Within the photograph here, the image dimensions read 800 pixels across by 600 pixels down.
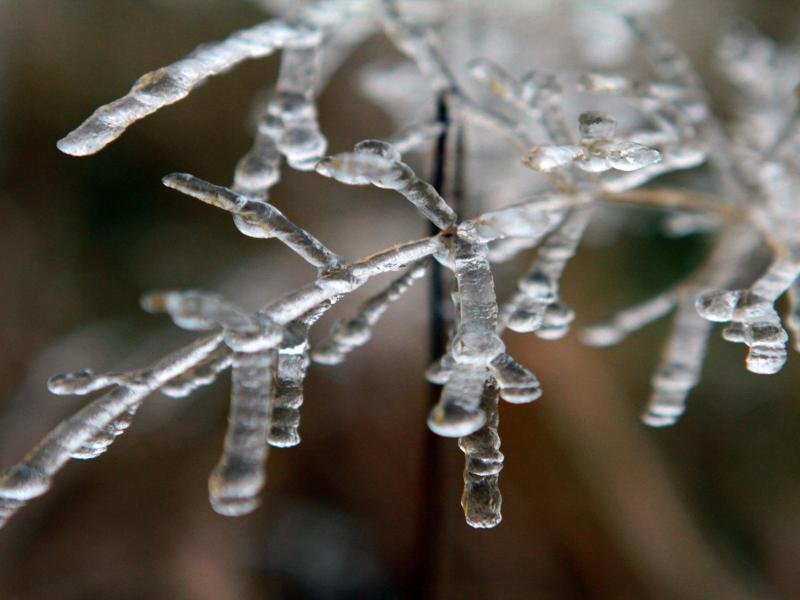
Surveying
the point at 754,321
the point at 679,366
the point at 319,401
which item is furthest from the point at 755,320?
the point at 319,401

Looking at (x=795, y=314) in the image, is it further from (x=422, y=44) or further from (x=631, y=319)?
(x=422, y=44)

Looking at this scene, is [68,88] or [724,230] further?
[68,88]

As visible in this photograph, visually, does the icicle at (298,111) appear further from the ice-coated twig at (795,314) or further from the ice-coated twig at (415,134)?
the ice-coated twig at (795,314)

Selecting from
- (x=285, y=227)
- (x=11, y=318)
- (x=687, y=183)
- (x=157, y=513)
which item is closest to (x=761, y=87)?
(x=687, y=183)

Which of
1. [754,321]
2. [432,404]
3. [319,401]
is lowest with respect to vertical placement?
[319,401]

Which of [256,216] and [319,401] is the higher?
[256,216]

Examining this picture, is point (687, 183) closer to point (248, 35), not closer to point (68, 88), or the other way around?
point (248, 35)

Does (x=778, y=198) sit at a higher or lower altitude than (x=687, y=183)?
higher
